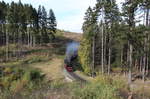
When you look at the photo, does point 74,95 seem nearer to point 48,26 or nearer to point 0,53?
point 0,53

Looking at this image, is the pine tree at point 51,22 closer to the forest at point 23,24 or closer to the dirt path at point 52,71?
the forest at point 23,24

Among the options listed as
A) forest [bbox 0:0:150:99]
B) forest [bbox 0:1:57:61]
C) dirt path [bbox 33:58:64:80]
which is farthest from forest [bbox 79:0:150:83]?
forest [bbox 0:1:57:61]

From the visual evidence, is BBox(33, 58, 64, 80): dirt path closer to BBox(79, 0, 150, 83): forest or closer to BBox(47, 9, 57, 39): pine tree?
BBox(79, 0, 150, 83): forest

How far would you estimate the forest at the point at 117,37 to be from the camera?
97.6 feet

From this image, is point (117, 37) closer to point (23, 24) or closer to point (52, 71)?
point (52, 71)

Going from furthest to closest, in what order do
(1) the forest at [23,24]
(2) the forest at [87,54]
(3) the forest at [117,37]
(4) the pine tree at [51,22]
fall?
(4) the pine tree at [51,22] < (1) the forest at [23,24] < (3) the forest at [117,37] < (2) the forest at [87,54]

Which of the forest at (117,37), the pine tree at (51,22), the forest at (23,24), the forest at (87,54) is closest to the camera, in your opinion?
the forest at (87,54)

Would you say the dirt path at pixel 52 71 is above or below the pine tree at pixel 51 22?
below

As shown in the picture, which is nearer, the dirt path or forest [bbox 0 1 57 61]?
the dirt path

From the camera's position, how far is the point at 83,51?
129 feet

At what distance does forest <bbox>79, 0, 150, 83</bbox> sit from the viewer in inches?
1171

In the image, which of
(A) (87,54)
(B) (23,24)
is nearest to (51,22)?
(B) (23,24)

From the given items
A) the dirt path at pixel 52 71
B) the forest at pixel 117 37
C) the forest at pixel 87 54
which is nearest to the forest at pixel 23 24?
the forest at pixel 87 54

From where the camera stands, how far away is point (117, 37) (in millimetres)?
32500
